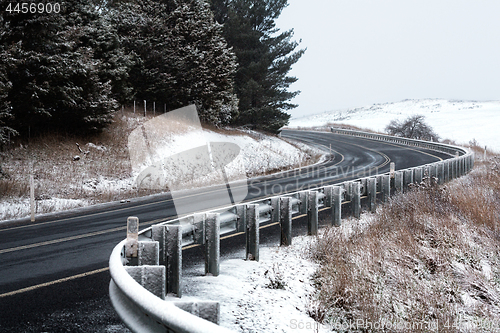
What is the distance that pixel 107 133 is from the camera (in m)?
20.6

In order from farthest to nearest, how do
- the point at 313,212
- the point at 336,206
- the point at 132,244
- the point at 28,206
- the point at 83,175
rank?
1. the point at 83,175
2. the point at 28,206
3. the point at 336,206
4. the point at 313,212
5. the point at 132,244

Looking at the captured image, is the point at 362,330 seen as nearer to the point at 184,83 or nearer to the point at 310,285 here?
the point at 310,285

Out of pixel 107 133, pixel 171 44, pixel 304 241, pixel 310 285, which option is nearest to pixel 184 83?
pixel 171 44

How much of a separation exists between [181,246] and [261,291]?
4.37 feet

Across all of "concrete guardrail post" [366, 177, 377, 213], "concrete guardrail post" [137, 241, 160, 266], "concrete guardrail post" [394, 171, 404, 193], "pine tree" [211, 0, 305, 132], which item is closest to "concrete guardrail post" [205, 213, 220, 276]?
"concrete guardrail post" [137, 241, 160, 266]

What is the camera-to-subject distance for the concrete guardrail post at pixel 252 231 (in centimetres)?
628

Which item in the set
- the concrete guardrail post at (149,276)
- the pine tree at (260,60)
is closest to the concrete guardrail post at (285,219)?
the concrete guardrail post at (149,276)

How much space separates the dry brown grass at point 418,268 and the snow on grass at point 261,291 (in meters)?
0.30

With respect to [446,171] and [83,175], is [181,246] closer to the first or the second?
[83,175]

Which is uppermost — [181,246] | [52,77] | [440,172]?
[52,77]

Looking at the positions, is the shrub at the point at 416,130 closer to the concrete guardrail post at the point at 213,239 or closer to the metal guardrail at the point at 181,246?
the metal guardrail at the point at 181,246

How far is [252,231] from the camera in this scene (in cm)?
628

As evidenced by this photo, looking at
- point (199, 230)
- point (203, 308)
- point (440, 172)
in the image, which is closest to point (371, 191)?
point (440, 172)

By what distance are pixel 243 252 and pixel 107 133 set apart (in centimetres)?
1606
